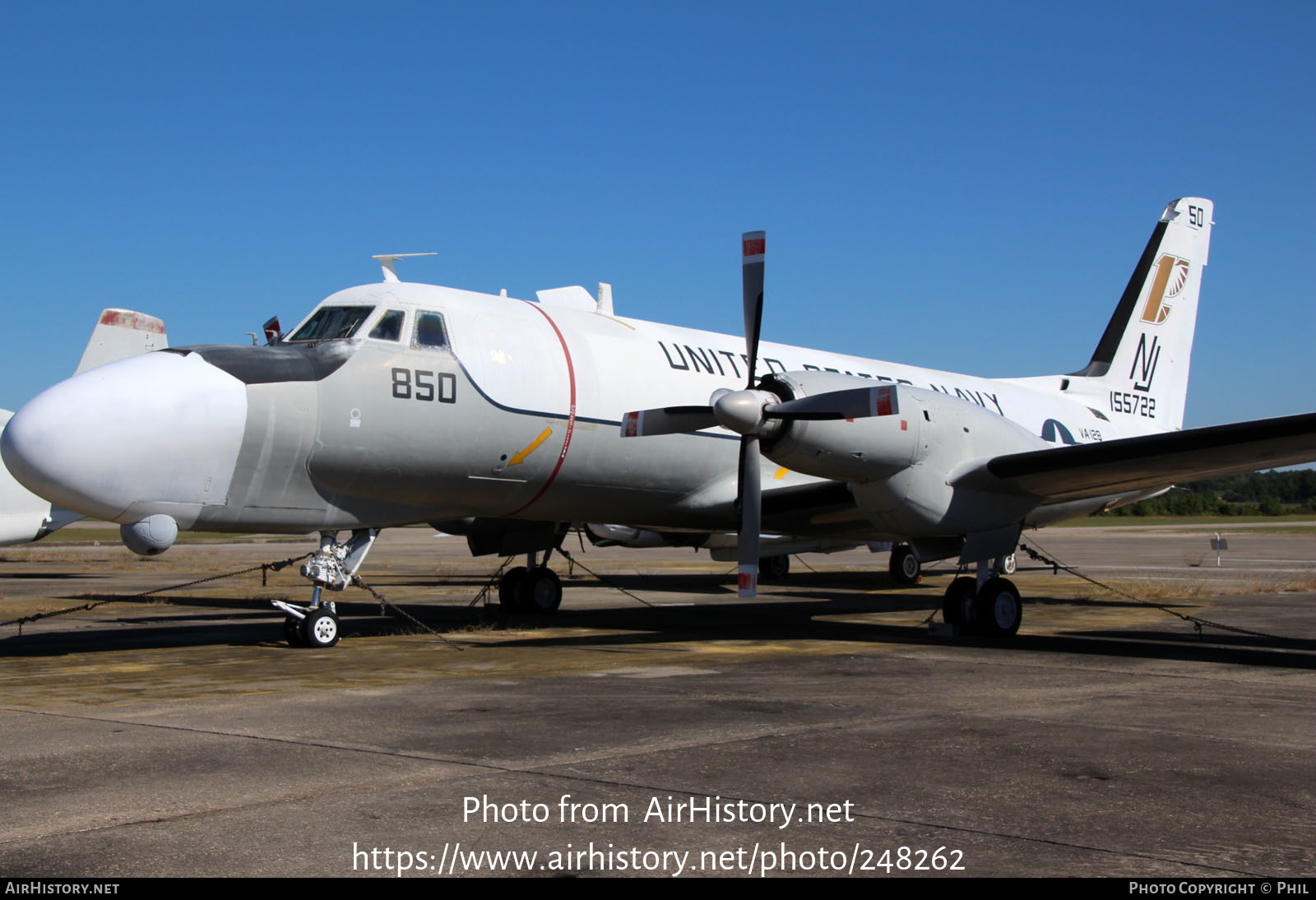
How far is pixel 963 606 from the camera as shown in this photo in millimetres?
13820

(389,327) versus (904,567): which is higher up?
(389,327)

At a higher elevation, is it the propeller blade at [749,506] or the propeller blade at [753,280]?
the propeller blade at [753,280]

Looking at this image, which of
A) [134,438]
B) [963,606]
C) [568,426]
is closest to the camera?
[134,438]

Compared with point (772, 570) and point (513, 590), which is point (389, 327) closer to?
point (513, 590)

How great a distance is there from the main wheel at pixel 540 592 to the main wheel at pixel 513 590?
7 cm

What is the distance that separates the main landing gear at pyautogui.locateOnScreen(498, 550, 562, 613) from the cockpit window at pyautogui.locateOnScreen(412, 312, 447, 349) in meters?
5.43

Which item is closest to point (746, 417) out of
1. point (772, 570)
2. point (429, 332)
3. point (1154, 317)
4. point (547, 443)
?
point (547, 443)

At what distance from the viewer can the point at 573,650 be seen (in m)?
12.1

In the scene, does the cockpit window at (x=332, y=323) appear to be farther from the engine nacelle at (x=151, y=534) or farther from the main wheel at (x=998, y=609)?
the main wheel at (x=998, y=609)

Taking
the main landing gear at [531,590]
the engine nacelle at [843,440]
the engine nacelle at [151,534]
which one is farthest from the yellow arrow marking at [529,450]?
the main landing gear at [531,590]

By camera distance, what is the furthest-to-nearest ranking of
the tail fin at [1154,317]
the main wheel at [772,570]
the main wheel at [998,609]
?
1. the main wheel at [772,570]
2. the tail fin at [1154,317]
3. the main wheel at [998,609]

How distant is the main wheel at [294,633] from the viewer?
1220 centimetres

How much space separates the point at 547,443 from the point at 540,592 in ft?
15.3
